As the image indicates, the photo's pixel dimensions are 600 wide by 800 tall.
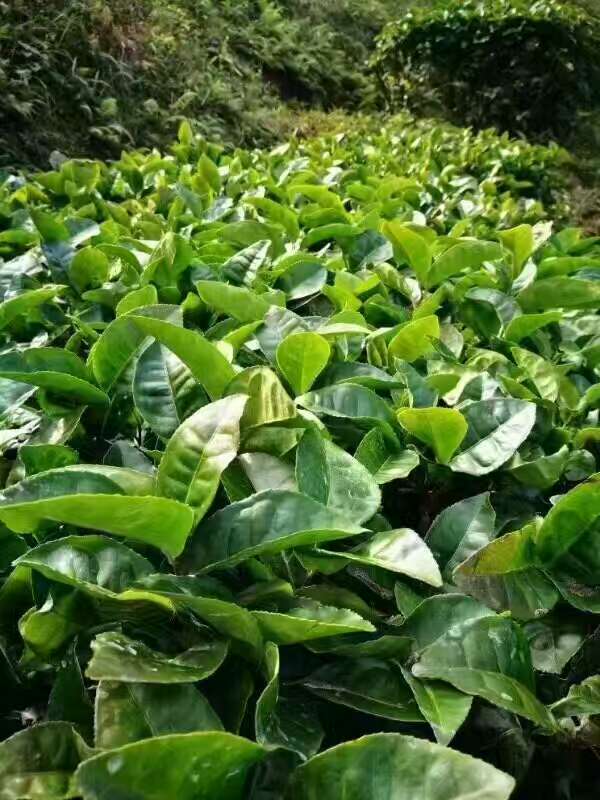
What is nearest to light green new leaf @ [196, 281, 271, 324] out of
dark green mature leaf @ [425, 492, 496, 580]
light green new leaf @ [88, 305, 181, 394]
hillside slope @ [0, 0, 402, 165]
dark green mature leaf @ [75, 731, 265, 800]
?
light green new leaf @ [88, 305, 181, 394]

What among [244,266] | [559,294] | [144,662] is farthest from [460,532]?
[244,266]

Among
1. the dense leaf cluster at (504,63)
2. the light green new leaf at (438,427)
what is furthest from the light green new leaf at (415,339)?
the dense leaf cluster at (504,63)

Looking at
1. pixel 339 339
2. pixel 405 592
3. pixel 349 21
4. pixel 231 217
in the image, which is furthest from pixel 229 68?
pixel 405 592

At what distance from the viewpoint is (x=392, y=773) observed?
0.70 m

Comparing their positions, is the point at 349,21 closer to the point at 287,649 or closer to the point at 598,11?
the point at 598,11

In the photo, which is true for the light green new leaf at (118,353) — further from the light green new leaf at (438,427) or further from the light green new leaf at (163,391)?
the light green new leaf at (438,427)

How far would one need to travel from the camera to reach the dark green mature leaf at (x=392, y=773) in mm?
672

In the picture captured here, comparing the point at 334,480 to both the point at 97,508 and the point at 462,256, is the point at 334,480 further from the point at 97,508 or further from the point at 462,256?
the point at 462,256

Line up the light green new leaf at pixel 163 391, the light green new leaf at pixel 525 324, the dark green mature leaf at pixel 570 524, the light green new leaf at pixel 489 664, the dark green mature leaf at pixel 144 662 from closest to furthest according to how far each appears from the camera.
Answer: the dark green mature leaf at pixel 144 662 < the light green new leaf at pixel 489 664 < the dark green mature leaf at pixel 570 524 < the light green new leaf at pixel 163 391 < the light green new leaf at pixel 525 324

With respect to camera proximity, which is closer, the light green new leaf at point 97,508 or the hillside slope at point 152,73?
the light green new leaf at point 97,508

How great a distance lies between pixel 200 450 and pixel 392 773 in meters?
0.44

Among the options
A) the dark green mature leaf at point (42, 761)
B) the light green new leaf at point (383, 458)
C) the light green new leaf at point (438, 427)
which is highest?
the light green new leaf at point (438, 427)

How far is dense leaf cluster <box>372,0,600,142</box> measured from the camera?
27.7 ft

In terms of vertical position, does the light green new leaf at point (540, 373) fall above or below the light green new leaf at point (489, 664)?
above
